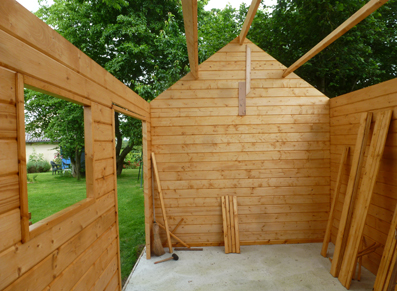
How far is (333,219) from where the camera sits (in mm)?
4352

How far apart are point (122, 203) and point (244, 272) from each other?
184 inches

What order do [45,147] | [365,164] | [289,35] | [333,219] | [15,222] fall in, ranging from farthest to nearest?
[45,147], [289,35], [333,219], [365,164], [15,222]

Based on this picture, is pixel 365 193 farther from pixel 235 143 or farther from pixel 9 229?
pixel 9 229

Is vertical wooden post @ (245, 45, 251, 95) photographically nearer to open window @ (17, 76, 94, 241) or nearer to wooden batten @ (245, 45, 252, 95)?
wooden batten @ (245, 45, 252, 95)

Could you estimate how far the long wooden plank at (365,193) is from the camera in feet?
10.2

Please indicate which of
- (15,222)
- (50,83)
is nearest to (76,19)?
(50,83)

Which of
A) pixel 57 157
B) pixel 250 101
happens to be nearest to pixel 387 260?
pixel 250 101

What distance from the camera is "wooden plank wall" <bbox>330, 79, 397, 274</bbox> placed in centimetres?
314

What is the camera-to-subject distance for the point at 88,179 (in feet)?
6.29

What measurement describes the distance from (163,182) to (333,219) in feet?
9.85

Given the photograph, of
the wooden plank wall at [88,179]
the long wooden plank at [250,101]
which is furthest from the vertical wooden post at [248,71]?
the wooden plank wall at [88,179]

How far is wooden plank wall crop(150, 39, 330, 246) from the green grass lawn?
0.96 metres

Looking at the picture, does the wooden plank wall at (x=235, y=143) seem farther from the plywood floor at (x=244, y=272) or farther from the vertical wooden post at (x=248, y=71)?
the plywood floor at (x=244, y=272)

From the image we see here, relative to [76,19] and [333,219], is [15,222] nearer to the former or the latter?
[333,219]
